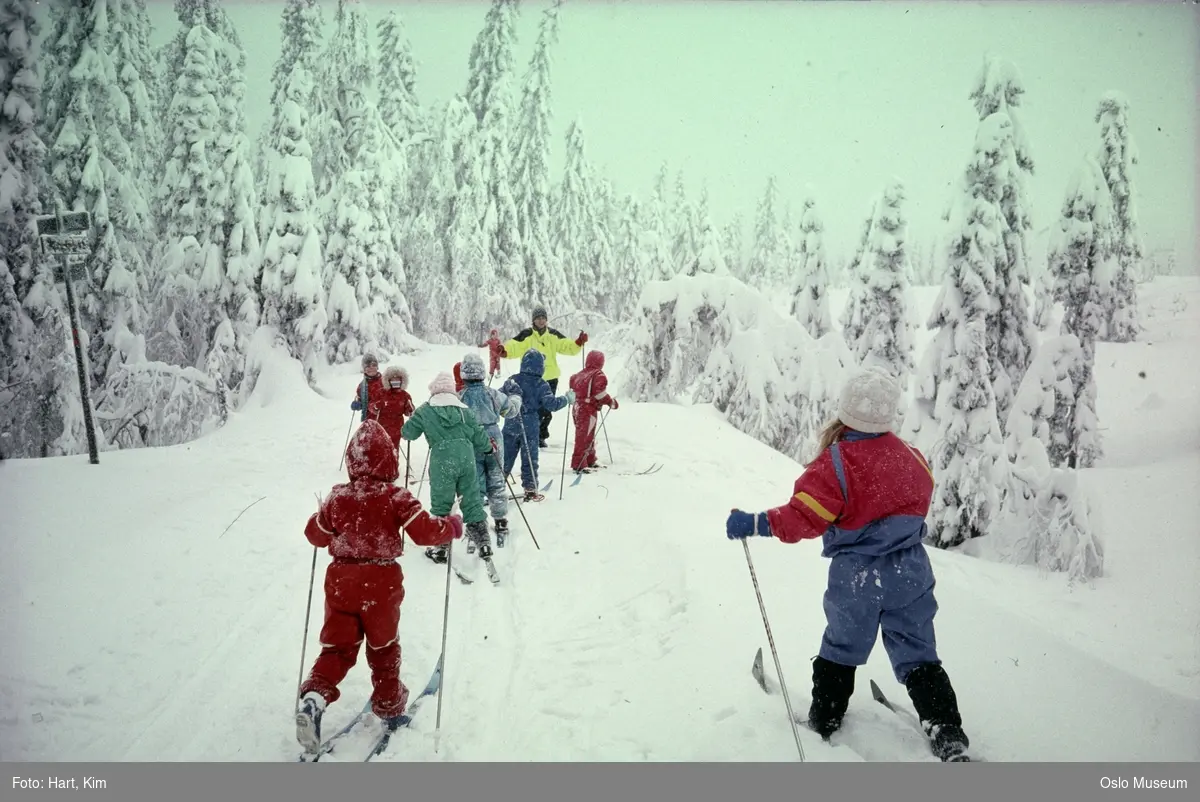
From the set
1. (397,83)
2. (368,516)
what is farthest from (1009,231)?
(397,83)

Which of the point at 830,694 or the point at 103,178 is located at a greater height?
the point at 103,178

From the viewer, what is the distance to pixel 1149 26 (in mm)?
4414

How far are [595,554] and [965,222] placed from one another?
9.94m

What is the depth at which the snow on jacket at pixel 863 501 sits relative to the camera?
253 cm

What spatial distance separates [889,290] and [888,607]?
15.2 metres

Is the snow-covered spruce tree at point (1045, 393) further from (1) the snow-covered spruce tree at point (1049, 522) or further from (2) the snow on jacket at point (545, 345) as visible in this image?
(2) the snow on jacket at point (545, 345)

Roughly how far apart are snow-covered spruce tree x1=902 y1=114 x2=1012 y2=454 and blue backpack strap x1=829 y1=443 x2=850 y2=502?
32.2ft

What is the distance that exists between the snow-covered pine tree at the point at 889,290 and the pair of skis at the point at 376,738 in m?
14.9

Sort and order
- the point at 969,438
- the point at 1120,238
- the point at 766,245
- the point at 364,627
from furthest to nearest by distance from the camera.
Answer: the point at 766,245, the point at 1120,238, the point at 969,438, the point at 364,627

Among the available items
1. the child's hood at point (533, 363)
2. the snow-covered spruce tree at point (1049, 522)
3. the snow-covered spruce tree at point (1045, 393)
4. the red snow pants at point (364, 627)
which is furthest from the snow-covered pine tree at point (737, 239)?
the red snow pants at point (364, 627)

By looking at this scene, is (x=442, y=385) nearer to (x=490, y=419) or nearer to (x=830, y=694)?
(x=490, y=419)

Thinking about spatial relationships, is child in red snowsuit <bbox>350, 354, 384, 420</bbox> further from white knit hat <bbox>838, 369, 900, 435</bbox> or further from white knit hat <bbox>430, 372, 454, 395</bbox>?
white knit hat <bbox>838, 369, 900, 435</bbox>

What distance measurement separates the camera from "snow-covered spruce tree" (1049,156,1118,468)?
36.6 feet

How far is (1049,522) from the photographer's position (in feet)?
29.8
